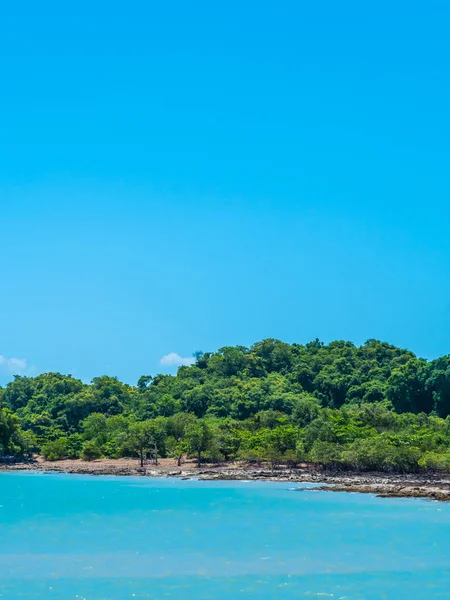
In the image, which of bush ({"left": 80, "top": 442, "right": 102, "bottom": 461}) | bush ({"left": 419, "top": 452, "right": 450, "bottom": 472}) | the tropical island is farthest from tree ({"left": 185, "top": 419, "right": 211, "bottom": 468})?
bush ({"left": 419, "top": 452, "right": 450, "bottom": 472})

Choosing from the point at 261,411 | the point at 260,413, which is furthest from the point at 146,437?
the point at 261,411

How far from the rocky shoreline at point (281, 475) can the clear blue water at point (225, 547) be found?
2.71m

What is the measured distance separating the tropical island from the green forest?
125 millimetres

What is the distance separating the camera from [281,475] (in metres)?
52.7

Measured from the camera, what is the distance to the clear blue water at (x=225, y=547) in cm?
1917

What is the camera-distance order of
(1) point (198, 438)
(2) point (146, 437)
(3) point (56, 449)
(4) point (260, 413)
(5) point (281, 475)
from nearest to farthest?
1. (5) point (281, 475)
2. (1) point (198, 438)
3. (2) point (146, 437)
4. (4) point (260, 413)
5. (3) point (56, 449)

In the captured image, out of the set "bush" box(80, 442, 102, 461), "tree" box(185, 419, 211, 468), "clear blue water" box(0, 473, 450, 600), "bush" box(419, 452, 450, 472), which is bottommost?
"clear blue water" box(0, 473, 450, 600)

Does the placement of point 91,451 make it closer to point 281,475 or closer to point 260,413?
point 260,413

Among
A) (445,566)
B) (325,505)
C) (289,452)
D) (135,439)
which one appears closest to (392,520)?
(325,505)

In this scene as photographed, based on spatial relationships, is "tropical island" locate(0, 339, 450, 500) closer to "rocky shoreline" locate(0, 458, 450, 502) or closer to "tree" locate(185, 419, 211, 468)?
"tree" locate(185, 419, 211, 468)

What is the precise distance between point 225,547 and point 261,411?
155ft

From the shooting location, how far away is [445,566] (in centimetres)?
2195

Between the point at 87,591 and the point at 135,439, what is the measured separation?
4526 centimetres

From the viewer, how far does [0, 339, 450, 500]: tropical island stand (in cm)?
5431
